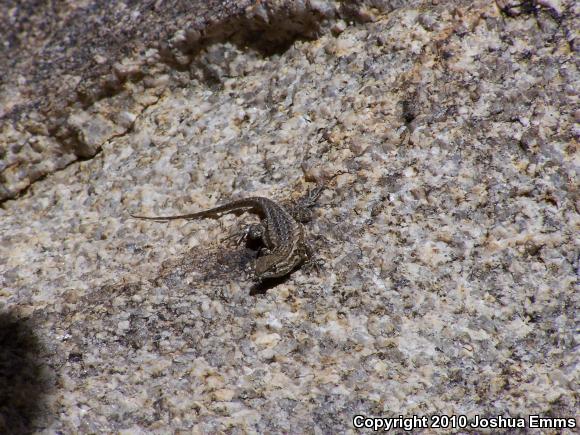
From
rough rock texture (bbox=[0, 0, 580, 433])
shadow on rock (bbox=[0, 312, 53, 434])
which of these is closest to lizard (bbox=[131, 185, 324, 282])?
rough rock texture (bbox=[0, 0, 580, 433])

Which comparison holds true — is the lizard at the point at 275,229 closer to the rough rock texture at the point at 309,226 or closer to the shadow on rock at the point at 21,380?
the rough rock texture at the point at 309,226

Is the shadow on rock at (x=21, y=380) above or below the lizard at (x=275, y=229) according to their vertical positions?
below

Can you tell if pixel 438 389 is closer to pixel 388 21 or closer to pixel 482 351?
pixel 482 351

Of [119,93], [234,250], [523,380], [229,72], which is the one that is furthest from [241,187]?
[523,380]

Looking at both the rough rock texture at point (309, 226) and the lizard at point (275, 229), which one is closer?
the rough rock texture at point (309, 226)

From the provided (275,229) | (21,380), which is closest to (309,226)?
(275,229)

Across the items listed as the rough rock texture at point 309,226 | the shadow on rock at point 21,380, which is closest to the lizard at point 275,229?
the rough rock texture at point 309,226
